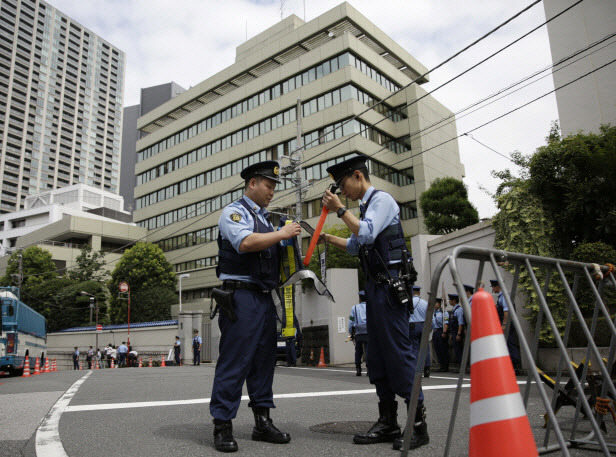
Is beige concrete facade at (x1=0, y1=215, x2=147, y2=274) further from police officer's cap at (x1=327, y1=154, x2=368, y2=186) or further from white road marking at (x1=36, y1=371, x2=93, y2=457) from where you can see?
police officer's cap at (x1=327, y1=154, x2=368, y2=186)

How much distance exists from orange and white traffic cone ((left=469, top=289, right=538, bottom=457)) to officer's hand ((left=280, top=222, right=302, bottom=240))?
1766mm

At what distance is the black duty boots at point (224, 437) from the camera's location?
9.60 ft

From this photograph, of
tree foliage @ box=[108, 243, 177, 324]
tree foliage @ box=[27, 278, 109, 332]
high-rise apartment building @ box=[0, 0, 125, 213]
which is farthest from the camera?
high-rise apartment building @ box=[0, 0, 125, 213]

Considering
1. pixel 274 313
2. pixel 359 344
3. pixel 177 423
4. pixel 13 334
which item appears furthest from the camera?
pixel 13 334

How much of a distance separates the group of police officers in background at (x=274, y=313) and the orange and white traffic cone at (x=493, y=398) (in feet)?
4.75

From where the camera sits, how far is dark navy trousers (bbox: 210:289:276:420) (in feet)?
10.4

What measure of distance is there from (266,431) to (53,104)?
120 m

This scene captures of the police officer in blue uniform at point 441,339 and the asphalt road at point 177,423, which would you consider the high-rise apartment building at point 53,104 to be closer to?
the police officer in blue uniform at point 441,339

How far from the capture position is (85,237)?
57.8 metres

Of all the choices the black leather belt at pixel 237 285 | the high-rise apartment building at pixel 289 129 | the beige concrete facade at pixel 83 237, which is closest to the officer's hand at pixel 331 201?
the black leather belt at pixel 237 285

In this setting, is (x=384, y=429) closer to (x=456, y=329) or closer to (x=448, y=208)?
(x=456, y=329)

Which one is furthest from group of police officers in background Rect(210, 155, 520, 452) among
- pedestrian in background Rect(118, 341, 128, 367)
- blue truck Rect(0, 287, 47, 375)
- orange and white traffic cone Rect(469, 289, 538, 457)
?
pedestrian in background Rect(118, 341, 128, 367)

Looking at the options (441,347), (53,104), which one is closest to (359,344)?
(441,347)

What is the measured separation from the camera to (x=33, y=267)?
49906 millimetres
